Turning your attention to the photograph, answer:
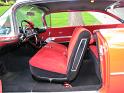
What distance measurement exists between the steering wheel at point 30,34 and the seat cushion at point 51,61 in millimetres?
367

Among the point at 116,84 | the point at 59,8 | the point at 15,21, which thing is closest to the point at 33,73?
the point at 15,21

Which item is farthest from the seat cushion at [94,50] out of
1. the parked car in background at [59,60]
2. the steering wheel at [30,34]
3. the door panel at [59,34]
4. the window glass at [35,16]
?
the door panel at [59,34]

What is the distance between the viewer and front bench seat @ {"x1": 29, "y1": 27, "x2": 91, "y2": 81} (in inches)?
140

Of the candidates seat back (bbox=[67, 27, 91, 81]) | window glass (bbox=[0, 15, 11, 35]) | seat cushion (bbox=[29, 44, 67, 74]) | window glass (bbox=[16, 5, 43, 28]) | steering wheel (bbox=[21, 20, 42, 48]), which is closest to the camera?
seat back (bbox=[67, 27, 91, 81])

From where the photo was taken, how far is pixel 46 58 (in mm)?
3945

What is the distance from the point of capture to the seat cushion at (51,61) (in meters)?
3.70

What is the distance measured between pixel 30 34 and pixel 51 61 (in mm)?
891

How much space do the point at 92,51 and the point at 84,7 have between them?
121 cm

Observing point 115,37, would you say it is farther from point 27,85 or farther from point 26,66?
point 26,66

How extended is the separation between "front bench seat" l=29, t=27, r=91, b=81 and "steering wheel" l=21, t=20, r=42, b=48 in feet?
1.79

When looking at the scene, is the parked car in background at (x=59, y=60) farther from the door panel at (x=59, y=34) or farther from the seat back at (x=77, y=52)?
the door panel at (x=59, y=34)

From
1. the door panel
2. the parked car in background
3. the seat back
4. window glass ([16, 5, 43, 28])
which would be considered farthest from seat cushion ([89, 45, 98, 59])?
the door panel

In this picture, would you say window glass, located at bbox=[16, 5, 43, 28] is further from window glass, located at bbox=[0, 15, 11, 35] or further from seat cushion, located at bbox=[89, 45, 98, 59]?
seat cushion, located at bbox=[89, 45, 98, 59]

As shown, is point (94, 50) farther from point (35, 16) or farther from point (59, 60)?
point (35, 16)
